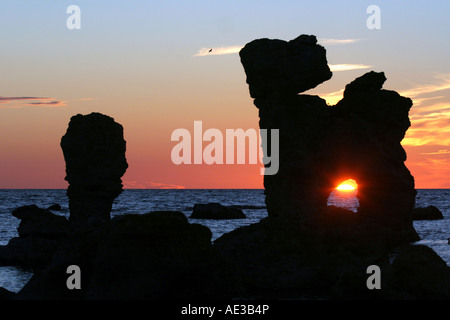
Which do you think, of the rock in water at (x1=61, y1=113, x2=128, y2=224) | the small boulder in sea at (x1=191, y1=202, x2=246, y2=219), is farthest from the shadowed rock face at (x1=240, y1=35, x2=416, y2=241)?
the small boulder in sea at (x1=191, y1=202, x2=246, y2=219)

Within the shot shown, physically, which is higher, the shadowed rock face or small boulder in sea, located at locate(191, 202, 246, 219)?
the shadowed rock face

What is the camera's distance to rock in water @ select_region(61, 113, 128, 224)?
45.9 meters

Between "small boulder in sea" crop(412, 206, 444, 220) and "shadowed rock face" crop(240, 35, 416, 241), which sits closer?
"shadowed rock face" crop(240, 35, 416, 241)

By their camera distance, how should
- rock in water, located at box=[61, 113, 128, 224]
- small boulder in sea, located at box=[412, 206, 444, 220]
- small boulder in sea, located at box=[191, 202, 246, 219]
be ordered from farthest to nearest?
small boulder in sea, located at box=[191, 202, 246, 219] → small boulder in sea, located at box=[412, 206, 444, 220] → rock in water, located at box=[61, 113, 128, 224]

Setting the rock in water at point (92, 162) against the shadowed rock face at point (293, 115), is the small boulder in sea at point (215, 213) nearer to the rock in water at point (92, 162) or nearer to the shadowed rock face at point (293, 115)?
the rock in water at point (92, 162)

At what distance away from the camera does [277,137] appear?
123ft

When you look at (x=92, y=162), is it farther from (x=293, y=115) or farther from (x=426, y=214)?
(x=426, y=214)

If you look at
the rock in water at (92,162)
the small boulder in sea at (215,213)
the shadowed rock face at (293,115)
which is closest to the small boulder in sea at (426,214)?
the small boulder in sea at (215,213)

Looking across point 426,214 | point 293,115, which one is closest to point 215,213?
point 426,214

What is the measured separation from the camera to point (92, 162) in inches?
1811

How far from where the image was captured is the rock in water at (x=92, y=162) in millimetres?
45875

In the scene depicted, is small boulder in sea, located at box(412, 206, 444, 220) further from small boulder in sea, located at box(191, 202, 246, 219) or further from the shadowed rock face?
the shadowed rock face
